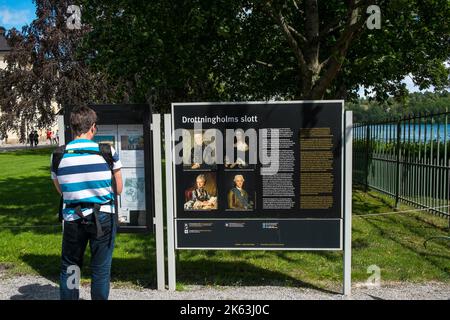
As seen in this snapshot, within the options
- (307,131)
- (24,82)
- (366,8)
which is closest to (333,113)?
(307,131)

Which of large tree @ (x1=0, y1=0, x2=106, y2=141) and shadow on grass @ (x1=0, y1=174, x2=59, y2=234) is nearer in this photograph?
shadow on grass @ (x1=0, y1=174, x2=59, y2=234)

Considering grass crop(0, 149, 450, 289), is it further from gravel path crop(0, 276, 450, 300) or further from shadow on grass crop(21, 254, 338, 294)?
gravel path crop(0, 276, 450, 300)

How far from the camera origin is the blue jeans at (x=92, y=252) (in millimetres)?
4336

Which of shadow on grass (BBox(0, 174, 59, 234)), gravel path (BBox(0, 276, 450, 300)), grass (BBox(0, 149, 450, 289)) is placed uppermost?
shadow on grass (BBox(0, 174, 59, 234))

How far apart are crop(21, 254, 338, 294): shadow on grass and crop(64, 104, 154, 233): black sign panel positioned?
872 mm

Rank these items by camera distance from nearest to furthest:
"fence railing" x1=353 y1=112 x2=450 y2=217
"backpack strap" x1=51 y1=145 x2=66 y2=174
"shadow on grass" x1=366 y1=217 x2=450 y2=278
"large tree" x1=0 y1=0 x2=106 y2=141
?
1. "backpack strap" x1=51 y1=145 x2=66 y2=174
2. "shadow on grass" x1=366 y1=217 x2=450 y2=278
3. "fence railing" x1=353 y1=112 x2=450 y2=217
4. "large tree" x1=0 y1=0 x2=106 y2=141

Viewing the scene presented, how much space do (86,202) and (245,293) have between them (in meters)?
2.38

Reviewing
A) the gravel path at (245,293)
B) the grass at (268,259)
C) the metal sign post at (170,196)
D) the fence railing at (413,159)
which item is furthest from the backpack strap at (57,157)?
the fence railing at (413,159)

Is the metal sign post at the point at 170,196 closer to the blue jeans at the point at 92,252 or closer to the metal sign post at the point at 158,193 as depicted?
the metal sign post at the point at 158,193

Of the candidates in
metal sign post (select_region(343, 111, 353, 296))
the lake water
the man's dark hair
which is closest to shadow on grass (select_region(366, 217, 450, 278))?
metal sign post (select_region(343, 111, 353, 296))

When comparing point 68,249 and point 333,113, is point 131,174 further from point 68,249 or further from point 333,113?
point 333,113

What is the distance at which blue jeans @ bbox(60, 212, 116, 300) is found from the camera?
4.34 meters

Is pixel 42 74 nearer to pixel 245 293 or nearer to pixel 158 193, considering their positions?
pixel 158 193
